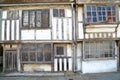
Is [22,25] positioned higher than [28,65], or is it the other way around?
[22,25]

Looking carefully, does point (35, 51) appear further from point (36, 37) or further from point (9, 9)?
point (9, 9)

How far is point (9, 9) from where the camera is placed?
16719mm

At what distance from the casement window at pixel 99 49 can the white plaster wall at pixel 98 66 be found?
1.46 ft

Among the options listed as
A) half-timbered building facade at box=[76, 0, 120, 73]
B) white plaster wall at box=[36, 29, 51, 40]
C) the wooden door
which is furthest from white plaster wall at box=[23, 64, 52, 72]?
half-timbered building facade at box=[76, 0, 120, 73]

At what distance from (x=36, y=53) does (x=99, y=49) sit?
489cm

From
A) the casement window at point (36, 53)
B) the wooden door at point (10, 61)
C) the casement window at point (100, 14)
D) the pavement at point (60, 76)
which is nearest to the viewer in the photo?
the pavement at point (60, 76)

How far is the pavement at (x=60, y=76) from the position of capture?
14.4 metres

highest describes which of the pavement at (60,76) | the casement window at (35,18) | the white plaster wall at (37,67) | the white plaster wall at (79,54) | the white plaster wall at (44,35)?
the casement window at (35,18)

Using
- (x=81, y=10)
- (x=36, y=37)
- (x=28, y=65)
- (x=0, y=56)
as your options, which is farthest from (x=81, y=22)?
(x=0, y=56)

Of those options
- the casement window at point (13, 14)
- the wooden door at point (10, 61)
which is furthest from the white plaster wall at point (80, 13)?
the wooden door at point (10, 61)

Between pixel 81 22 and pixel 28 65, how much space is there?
5.31m

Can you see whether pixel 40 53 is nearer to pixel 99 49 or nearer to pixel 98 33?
pixel 99 49

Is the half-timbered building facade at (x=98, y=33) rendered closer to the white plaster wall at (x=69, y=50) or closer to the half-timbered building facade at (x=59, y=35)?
the half-timbered building facade at (x=59, y=35)

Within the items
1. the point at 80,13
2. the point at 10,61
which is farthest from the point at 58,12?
the point at 10,61
